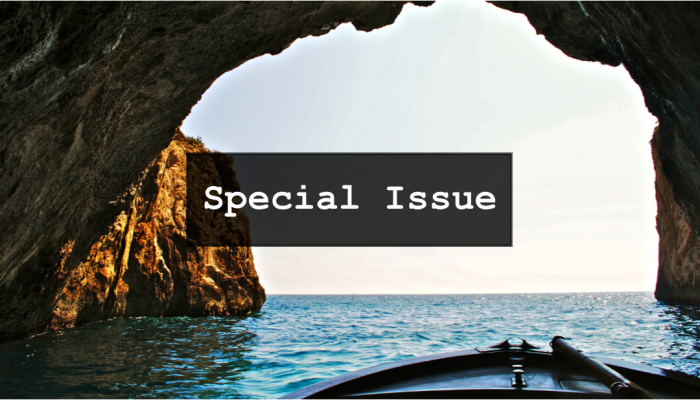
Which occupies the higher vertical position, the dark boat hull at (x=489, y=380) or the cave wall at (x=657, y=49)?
the cave wall at (x=657, y=49)

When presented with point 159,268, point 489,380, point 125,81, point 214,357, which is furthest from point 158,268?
point 489,380

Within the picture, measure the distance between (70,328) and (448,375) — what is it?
45.2 ft

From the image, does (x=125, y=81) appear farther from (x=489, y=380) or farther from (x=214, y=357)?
(x=489, y=380)

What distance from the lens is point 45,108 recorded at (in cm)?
382

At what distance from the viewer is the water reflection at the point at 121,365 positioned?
5023 mm

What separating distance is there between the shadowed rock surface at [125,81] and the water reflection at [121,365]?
1422mm

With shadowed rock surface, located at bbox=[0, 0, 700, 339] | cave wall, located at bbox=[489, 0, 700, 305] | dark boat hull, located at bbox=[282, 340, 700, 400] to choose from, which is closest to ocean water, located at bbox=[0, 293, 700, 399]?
shadowed rock surface, located at bbox=[0, 0, 700, 339]

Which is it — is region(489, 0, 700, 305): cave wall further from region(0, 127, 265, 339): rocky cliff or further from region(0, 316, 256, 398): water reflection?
region(0, 127, 265, 339): rocky cliff

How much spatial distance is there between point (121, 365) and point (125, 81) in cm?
498

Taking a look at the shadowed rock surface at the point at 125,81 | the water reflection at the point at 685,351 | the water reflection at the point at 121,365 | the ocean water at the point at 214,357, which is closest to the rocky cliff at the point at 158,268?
the shadowed rock surface at the point at 125,81

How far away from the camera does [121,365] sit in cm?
651

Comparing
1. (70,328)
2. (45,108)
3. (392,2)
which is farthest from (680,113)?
(70,328)

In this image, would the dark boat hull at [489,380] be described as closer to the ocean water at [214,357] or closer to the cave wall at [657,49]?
the ocean water at [214,357]

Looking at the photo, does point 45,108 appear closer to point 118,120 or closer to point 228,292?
point 118,120
